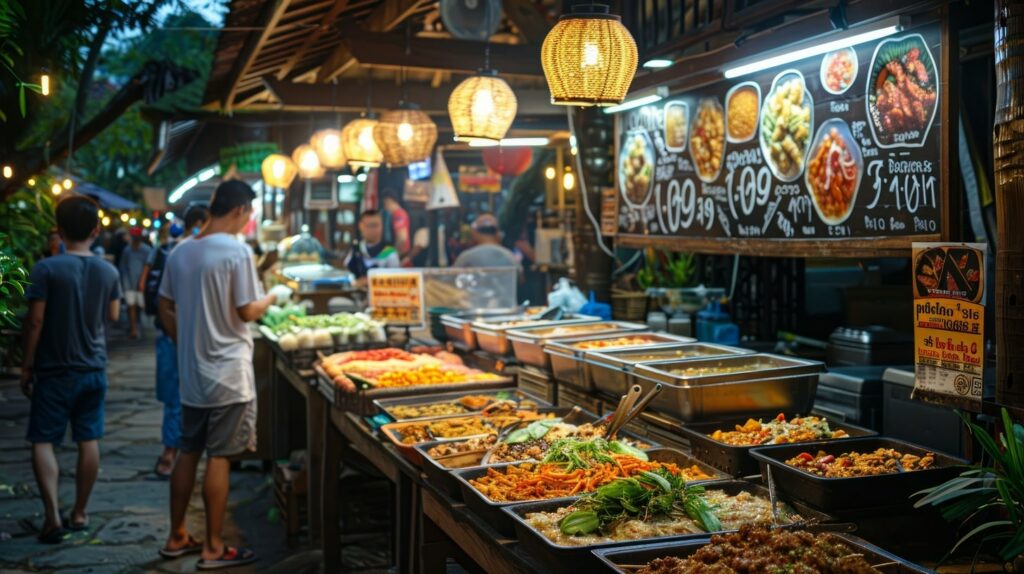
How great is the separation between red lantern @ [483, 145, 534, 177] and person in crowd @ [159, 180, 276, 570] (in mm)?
8720

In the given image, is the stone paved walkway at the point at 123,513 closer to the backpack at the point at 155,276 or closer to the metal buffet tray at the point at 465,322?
the backpack at the point at 155,276

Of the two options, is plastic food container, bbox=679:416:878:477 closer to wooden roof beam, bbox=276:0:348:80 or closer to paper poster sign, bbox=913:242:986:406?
paper poster sign, bbox=913:242:986:406

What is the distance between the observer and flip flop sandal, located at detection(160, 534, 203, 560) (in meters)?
7.57

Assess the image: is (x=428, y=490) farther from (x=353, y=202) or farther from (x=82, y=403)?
(x=353, y=202)

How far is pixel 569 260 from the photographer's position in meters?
17.4

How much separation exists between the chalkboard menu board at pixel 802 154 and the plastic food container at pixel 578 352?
32.1 inches

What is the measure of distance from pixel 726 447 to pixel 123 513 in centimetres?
659

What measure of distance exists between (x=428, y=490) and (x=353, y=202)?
1921 centimetres

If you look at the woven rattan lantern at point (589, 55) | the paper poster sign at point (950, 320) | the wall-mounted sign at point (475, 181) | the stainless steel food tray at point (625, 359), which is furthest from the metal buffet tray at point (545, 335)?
the wall-mounted sign at point (475, 181)

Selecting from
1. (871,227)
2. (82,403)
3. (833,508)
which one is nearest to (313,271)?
(82,403)

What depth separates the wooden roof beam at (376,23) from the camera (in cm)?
843

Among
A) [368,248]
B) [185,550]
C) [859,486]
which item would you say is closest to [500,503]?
[859,486]

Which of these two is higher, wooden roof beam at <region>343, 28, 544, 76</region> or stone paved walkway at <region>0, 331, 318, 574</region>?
wooden roof beam at <region>343, 28, 544, 76</region>

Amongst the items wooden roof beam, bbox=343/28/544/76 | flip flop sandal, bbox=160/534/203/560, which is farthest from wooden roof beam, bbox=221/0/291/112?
flip flop sandal, bbox=160/534/203/560
